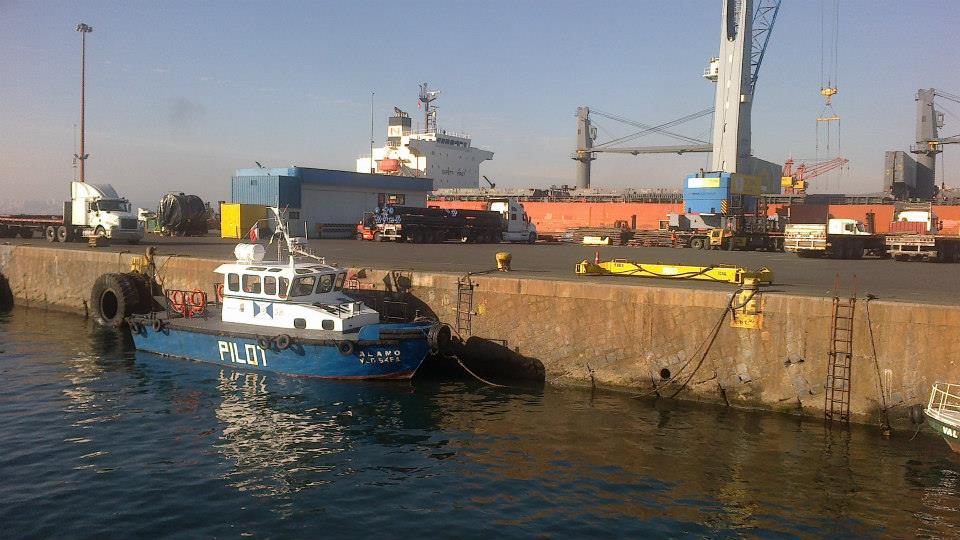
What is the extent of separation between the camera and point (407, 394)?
16812 millimetres

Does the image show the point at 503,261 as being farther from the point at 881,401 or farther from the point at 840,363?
the point at 881,401

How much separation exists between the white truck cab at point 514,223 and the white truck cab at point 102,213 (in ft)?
79.6

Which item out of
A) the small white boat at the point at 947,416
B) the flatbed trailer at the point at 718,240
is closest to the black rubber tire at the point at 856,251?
the flatbed trailer at the point at 718,240

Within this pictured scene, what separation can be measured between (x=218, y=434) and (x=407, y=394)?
4.67m

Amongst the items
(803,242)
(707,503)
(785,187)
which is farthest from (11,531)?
(785,187)

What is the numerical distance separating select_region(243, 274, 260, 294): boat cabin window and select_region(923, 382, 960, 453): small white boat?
16.0 metres

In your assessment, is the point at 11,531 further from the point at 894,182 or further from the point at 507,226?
the point at 894,182

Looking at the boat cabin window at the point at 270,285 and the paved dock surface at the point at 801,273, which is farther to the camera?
the boat cabin window at the point at 270,285

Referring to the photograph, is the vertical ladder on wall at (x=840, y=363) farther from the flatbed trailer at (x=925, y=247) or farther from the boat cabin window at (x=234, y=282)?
the flatbed trailer at (x=925, y=247)

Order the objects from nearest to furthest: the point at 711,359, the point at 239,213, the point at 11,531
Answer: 1. the point at 11,531
2. the point at 711,359
3. the point at 239,213

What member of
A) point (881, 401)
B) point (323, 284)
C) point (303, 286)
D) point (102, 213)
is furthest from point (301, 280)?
point (102, 213)

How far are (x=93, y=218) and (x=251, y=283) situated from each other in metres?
26.6

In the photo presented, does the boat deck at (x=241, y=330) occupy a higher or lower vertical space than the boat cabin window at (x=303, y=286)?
lower

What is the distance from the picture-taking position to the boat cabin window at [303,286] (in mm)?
18484
